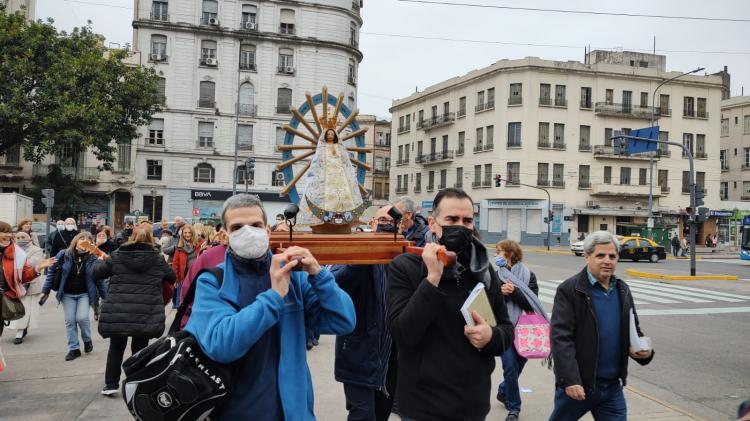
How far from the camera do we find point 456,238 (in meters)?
2.70

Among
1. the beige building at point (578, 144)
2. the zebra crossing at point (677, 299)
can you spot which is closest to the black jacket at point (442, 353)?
the zebra crossing at point (677, 299)

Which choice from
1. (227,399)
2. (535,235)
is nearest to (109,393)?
(227,399)

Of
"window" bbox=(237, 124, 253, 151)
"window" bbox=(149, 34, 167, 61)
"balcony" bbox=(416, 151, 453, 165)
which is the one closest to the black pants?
"window" bbox=(237, 124, 253, 151)

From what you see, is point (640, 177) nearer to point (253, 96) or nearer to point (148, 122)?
point (253, 96)

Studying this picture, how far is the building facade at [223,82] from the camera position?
39.5 m

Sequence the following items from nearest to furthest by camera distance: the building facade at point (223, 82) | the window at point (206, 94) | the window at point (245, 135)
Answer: the building facade at point (223, 82), the window at point (206, 94), the window at point (245, 135)

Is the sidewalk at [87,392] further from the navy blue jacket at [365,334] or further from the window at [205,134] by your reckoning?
the window at [205,134]

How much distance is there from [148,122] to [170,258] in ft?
81.0

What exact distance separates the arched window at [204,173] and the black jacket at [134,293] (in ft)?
117

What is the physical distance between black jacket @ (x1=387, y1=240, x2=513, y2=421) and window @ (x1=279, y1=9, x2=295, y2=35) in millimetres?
40866

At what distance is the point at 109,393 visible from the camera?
19.2 feet

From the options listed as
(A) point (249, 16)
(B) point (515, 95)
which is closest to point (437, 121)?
(B) point (515, 95)

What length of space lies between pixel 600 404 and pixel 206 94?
132 feet

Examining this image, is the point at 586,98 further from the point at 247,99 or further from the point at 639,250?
the point at 247,99
